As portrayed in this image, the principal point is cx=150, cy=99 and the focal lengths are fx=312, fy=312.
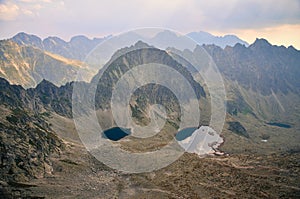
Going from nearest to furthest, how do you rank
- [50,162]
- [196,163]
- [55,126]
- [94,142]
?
1. [50,162]
2. [196,163]
3. [94,142]
4. [55,126]

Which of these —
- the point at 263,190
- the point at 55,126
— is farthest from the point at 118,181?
the point at 55,126

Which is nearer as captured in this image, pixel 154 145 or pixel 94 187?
pixel 94 187

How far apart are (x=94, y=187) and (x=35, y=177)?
1982 cm

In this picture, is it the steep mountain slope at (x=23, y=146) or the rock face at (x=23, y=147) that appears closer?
the rock face at (x=23, y=147)

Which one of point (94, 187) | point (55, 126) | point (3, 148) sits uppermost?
point (55, 126)

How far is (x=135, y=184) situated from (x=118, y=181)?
648 cm

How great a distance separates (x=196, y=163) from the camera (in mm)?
143250

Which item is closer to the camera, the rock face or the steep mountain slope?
the rock face

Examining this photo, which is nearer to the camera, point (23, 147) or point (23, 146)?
point (23, 147)

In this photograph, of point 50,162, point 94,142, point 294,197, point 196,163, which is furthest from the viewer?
point 94,142

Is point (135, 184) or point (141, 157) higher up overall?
point (141, 157)

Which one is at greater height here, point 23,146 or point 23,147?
point 23,146

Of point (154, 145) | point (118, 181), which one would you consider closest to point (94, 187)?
point (118, 181)

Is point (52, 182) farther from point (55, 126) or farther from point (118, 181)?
point (55, 126)
